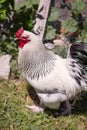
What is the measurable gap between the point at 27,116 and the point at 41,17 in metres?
1.46

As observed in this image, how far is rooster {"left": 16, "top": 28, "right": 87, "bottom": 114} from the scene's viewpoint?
4.13 metres

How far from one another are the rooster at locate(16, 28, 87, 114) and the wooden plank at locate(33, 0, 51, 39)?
1.10 meters

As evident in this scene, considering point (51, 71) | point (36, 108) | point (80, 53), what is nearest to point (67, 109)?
point (36, 108)

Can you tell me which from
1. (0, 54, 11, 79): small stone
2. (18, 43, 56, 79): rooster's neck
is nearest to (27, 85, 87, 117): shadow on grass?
(0, 54, 11, 79): small stone

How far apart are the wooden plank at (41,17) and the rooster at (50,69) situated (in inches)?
43.2

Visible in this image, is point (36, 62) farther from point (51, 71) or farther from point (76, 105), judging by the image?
point (76, 105)

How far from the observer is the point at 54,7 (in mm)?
5391

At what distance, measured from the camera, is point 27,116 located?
4.51 metres

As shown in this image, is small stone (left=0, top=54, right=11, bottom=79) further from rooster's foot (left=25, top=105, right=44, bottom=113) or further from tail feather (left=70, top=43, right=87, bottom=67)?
tail feather (left=70, top=43, right=87, bottom=67)

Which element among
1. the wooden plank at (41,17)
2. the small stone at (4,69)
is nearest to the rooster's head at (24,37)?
the small stone at (4,69)

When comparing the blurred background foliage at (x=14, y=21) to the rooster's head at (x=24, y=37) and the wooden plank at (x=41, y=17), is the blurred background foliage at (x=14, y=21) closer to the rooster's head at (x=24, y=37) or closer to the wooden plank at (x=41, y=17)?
the wooden plank at (x=41, y=17)

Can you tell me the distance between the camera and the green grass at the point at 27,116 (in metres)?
4.40

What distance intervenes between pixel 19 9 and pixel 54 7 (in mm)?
542

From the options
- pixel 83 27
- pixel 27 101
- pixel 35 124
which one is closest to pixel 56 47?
pixel 83 27
